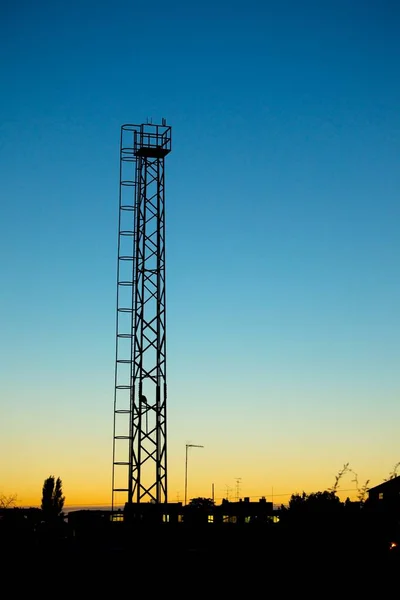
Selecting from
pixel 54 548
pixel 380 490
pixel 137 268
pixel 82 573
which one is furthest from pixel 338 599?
pixel 380 490

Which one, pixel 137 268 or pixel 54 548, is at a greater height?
pixel 137 268

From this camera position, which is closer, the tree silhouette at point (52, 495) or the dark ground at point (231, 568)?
the dark ground at point (231, 568)

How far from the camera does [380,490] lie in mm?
68312

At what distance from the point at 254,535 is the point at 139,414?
16.9 meters

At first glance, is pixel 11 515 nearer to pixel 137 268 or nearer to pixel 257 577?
pixel 137 268

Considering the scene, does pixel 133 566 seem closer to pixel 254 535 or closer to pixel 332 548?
pixel 254 535

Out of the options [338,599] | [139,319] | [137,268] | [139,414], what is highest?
[137,268]

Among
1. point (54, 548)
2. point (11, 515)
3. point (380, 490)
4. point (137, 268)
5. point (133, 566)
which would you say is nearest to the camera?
point (133, 566)

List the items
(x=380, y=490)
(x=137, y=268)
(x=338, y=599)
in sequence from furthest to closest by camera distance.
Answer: (x=380, y=490) → (x=137, y=268) → (x=338, y=599)

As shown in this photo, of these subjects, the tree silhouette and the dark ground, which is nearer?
the dark ground

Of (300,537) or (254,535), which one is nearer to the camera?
(300,537)

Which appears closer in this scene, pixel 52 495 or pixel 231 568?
pixel 231 568

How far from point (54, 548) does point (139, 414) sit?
14022 mm

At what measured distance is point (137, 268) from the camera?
1805 inches
